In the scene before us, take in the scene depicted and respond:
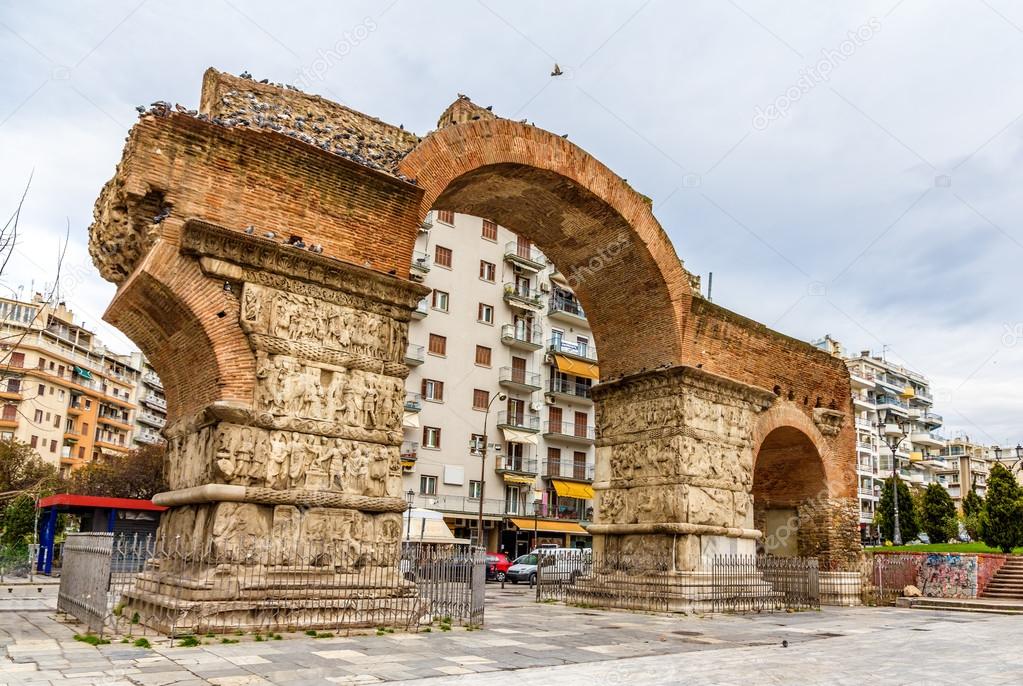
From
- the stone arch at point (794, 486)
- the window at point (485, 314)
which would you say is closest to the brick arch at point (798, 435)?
the stone arch at point (794, 486)

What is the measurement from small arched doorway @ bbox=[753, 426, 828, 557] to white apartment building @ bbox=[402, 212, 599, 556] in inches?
613

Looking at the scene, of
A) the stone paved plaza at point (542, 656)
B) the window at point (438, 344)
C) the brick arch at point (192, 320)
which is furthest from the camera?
the window at point (438, 344)

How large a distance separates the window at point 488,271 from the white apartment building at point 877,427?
Answer: 38.0 metres

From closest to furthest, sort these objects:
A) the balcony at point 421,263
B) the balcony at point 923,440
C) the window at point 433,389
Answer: the window at point 433,389 → the balcony at point 421,263 → the balcony at point 923,440

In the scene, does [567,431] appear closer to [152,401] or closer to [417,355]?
[417,355]

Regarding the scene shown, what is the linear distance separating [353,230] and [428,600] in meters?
4.83

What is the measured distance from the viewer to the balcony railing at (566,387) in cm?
3838

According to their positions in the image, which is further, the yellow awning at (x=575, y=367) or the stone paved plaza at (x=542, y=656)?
the yellow awning at (x=575, y=367)

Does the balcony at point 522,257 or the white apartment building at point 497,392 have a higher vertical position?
the balcony at point 522,257

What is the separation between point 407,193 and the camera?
1092 cm

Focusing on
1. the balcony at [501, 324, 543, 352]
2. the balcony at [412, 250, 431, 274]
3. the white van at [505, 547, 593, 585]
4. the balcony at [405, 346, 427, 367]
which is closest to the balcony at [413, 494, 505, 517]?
the balcony at [405, 346, 427, 367]

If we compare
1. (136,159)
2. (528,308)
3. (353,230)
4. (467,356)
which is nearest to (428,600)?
(353,230)

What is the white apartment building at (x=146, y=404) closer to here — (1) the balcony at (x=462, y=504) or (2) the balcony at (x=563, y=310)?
(2) the balcony at (x=563, y=310)

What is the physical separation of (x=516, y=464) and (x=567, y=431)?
3577 mm
